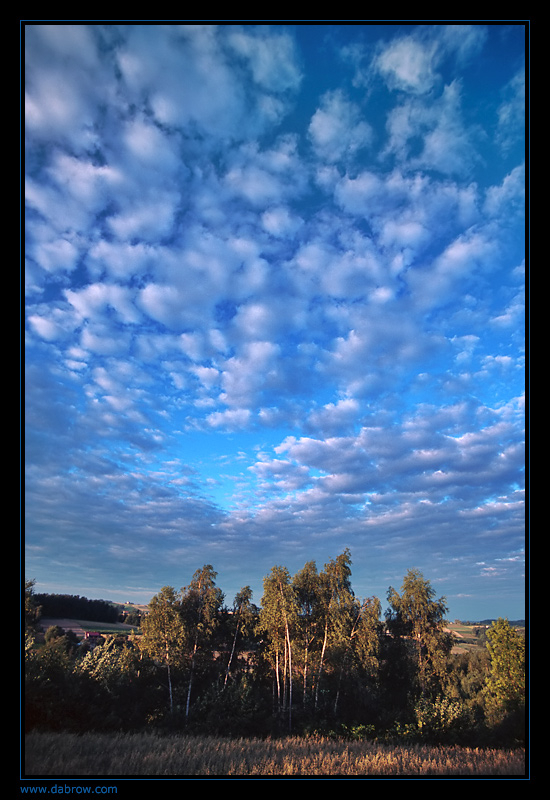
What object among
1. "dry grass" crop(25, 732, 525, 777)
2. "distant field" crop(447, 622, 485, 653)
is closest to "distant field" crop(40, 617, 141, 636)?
"dry grass" crop(25, 732, 525, 777)

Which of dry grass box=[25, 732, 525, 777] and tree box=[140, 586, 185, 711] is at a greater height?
dry grass box=[25, 732, 525, 777]

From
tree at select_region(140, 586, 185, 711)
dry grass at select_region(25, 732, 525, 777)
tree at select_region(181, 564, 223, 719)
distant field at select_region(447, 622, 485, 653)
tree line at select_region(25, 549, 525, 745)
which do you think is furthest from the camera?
distant field at select_region(447, 622, 485, 653)

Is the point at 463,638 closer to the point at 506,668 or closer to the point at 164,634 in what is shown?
the point at 506,668

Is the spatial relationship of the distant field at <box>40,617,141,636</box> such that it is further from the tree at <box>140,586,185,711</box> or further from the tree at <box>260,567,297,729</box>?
the tree at <box>260,567,297,729</box>

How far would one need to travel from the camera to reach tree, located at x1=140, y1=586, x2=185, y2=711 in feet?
81.4

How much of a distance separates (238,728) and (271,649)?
582cm

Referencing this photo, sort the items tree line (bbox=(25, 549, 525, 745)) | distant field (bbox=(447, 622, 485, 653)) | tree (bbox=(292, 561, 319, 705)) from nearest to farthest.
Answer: tree line (bbox=(25, 549, 525, 745)) < tree (bbox=(292, 561, 319, 705)) < distant field (bbox=(447, 622, 485, 653))

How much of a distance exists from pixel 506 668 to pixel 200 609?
20.3 metres

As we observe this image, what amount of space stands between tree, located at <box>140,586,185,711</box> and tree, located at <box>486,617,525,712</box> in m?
20.2

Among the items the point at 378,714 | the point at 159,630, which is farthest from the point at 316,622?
the point at 159,630

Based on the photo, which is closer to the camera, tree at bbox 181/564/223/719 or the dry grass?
the dry grass
